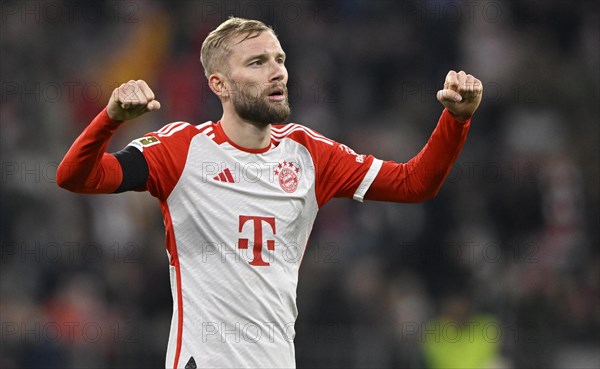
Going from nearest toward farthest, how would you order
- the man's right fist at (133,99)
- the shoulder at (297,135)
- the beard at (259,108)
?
the man's right fist at (133,99)
the beard at (259,108)
the shoulder at (297,135)

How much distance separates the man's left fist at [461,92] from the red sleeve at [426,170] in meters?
0.12

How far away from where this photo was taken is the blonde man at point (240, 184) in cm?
477

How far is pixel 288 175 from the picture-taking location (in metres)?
5.10

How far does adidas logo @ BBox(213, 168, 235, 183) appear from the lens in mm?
4953

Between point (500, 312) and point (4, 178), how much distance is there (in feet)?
18.0

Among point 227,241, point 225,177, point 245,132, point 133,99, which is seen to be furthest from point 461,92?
point 133,99

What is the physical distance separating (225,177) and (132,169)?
17.9 inches

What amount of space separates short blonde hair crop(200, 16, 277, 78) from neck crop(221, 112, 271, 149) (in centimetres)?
30

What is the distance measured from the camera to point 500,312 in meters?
10.6

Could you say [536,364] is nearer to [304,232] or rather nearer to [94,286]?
[94,286]

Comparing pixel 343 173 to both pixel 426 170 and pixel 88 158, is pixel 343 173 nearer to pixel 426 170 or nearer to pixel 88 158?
pixel 426 170

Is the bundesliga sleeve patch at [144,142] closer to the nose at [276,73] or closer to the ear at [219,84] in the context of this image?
the ear at [219,84]

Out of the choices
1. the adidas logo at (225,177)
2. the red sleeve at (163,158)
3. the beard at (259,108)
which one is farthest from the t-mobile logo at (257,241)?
the beard at (259,108)

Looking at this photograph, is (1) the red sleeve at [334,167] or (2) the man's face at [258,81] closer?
(2) the man's face at [258,81]
